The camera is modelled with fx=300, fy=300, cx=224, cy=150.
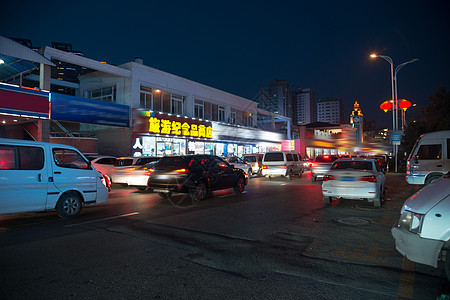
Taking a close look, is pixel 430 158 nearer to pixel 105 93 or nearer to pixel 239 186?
pixel 239 186

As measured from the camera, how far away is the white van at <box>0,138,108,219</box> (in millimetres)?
6785

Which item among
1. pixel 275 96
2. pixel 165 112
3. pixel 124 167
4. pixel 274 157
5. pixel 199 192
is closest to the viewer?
pixel 199 192

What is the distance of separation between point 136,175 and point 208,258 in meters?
9.69

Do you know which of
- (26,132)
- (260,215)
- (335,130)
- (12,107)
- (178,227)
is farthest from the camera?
(335,130)

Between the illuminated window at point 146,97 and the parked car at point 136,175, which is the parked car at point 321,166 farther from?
the illuminated window at point 146,97

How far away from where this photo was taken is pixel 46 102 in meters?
17.3

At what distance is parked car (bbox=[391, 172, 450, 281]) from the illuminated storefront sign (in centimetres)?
2048

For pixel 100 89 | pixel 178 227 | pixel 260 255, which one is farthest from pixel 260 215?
pixel 100 89

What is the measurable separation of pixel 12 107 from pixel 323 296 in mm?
17819

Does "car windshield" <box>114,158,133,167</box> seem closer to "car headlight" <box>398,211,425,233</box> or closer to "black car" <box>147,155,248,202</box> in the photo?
"black car" <box>147,155,248,202</box>

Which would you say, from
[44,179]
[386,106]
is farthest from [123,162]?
[386,106]

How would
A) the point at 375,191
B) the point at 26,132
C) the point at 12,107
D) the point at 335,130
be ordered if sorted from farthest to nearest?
the point at 335,130, the point at 26,132, the point at 12,107, the point at 375,191

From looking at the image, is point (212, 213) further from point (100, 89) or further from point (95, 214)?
point (100, 89)

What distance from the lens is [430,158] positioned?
12.3m
